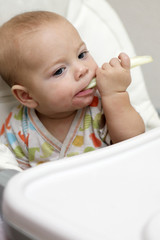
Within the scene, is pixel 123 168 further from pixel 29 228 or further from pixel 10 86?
pixel 10 86

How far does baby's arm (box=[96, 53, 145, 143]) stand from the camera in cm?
94

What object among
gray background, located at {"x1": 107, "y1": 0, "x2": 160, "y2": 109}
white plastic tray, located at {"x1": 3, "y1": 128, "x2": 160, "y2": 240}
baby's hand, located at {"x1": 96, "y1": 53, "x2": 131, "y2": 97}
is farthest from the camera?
gray background, located at {"x1": 107, "y1": 0, "x2": 160, "y2": 109}

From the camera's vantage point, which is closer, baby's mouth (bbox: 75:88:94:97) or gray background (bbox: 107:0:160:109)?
baby's mouth (bbox: 75:88:94:97)

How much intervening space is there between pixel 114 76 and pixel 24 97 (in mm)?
229

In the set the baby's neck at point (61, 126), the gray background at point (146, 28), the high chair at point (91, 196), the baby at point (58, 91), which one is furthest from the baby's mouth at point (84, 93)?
the gray background at point (146, 28)

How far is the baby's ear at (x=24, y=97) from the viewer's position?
3.36 feet

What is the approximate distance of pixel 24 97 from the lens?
1.04m

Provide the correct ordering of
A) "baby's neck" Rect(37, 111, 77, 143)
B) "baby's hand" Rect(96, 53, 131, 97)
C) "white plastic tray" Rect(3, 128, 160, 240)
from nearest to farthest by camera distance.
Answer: "white plastic tray" Rect(3, 128, 160, 240) → "baby's hand" Rect(96, 53, 131, 97) → "baby's neck" Rect(37, 111, 77, 143)

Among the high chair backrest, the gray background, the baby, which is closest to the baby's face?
the baby

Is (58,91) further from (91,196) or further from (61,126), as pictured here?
(91,196)

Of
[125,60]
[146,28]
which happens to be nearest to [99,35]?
[125,60]

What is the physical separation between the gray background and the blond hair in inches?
27.9

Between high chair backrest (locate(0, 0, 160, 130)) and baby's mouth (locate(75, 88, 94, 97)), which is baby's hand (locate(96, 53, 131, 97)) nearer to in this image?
baby's mouth (locate(75, 88, 94, 97))

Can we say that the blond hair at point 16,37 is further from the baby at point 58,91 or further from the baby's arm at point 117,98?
the baby's arm at point 117,98
